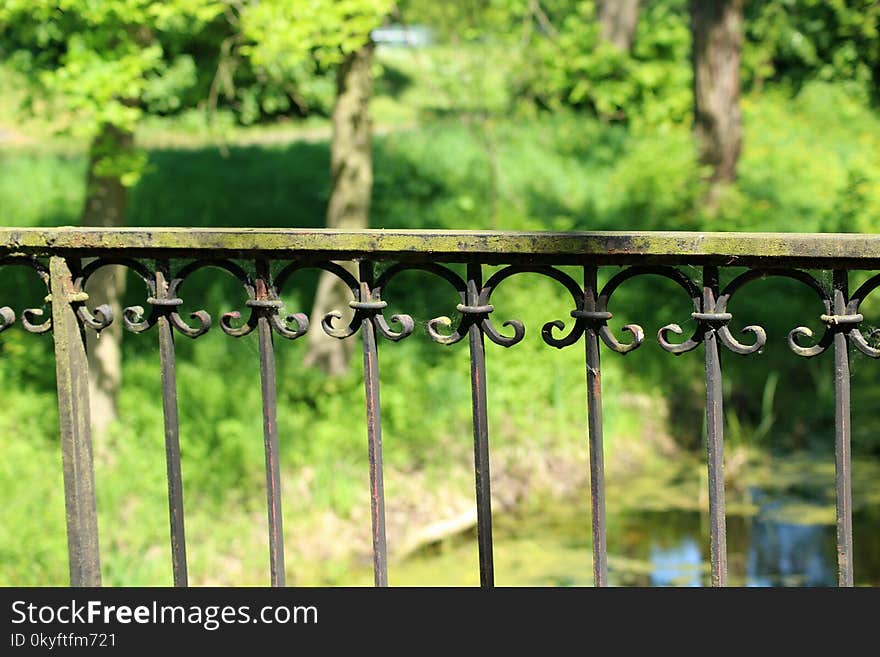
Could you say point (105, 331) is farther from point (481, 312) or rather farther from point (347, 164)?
point (481, 312)

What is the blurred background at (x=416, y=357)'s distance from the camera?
7137 millimetres

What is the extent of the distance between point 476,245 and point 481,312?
14 centimetres

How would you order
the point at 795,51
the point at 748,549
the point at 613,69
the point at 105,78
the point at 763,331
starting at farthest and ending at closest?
the point at 795,51
the point at 613,69
the point at 748,549
the point at 105,78
the point at 763,331

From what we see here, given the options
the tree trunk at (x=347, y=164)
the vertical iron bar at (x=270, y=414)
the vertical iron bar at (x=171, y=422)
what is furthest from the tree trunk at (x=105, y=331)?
the vertical iron bar at (x=270, y=414)

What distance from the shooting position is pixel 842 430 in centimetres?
234

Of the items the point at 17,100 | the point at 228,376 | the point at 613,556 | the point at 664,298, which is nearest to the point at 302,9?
the point at 228,376

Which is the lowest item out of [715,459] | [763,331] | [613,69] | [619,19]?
[715,459]

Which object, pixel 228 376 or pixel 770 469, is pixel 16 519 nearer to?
pixel 228 376

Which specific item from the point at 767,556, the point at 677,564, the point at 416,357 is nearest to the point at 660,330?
the point at 677,564

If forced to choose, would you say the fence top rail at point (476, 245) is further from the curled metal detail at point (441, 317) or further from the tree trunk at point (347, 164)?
the tree trunk at point (347, 164)

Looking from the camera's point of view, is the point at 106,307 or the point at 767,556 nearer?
the point at 106,307

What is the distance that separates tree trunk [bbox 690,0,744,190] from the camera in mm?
12688

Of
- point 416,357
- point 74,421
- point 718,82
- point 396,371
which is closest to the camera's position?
point 74,421

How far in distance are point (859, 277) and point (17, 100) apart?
42.4ft
